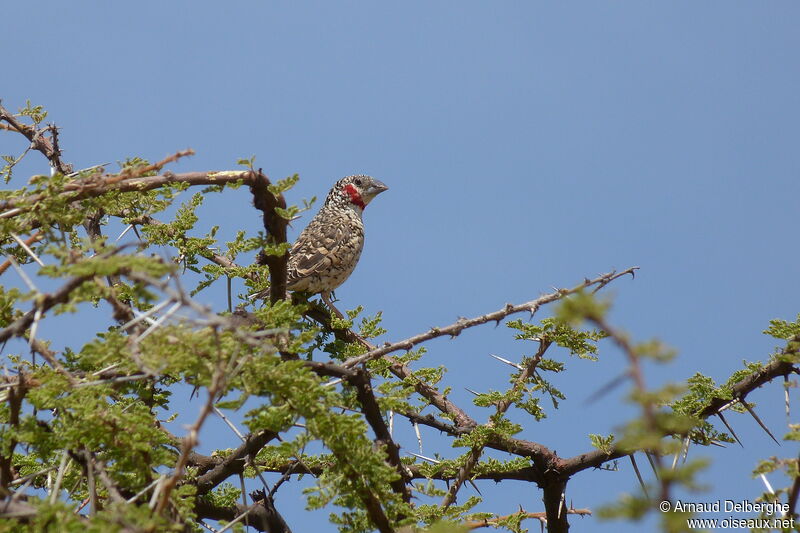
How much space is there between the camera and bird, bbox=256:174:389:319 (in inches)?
256

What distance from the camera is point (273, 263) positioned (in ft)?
11.6

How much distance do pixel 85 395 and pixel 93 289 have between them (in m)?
0.55

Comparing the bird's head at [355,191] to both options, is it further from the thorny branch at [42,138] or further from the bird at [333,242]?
the thorny branch at [42,138]

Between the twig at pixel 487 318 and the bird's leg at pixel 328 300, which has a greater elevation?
the bird's leg at pixel 328 300

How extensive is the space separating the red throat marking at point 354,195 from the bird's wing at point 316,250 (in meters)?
Answer: 0.74

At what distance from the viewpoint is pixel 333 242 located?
6930 mm

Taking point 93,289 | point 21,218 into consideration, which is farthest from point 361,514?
point 21,218

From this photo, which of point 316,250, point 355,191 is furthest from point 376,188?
point 316,250

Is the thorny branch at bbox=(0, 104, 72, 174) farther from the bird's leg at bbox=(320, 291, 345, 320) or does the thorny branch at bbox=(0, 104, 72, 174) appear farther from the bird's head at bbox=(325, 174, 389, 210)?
the bird's head at bbox=(325, 174, 389, 210)

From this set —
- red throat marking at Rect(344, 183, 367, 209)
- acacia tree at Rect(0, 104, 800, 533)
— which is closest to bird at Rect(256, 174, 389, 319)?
red throat marking at Rect(344, 183, 367, 209)

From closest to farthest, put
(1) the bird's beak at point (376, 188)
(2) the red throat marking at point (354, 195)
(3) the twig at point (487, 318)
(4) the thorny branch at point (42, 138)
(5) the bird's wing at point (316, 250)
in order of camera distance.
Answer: (3) the twig at point (487, 318) < (4) the thorny branch at point (42, 138) < (5) the bird's wing at point (316, 250) < (2) the red throat marking at point (354, 195) < (1) the bird's beak at point (376, 188)

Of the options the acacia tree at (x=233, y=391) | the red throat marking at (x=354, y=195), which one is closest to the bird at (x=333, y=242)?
the red throat marking at (x=354, y=195)

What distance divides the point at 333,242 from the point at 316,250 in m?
0.28

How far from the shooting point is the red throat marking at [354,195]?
26.4ft
